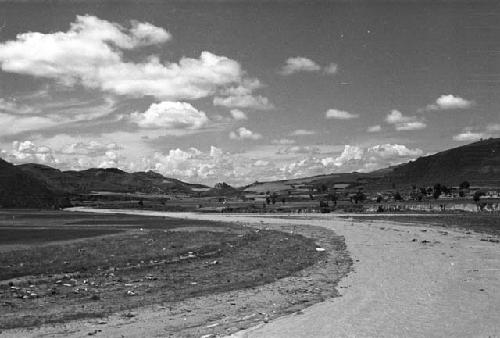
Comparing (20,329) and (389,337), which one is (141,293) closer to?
(20,329)

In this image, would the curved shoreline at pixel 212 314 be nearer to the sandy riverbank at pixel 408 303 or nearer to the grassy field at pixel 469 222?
the sandy riverbank at pixel 408 303

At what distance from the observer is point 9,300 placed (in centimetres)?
2109

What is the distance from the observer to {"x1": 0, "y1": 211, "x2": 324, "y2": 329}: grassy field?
20.2 metres

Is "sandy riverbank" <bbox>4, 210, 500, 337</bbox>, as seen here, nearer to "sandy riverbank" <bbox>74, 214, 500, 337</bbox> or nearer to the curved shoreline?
"sandy riverbank" <bbox>74, 214, 500, 337</bbox>

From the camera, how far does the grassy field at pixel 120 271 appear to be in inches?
794

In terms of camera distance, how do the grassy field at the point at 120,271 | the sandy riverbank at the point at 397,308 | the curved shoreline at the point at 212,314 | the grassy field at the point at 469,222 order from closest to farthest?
the curved shoreline at the point at 212,314 → the sandy riverbank at the point at 397,308 → the grassy field at the point at 120,271 → the grassy field at the point at 469,222

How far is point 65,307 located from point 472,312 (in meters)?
15.4

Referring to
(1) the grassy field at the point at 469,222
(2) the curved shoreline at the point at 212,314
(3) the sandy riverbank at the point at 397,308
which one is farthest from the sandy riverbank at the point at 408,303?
(1) the grassy field at the point at 469,222

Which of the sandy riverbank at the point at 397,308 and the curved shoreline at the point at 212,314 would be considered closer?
the curved shoreline at the point at 212,314

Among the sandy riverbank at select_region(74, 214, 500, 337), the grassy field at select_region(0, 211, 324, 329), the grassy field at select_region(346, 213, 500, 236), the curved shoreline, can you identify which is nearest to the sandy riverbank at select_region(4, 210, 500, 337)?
the sandy riverbank at select_region(74, 214, 500, 337)

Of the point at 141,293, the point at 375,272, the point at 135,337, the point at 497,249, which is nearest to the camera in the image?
the point at 135,337

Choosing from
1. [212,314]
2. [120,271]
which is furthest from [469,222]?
[212,314]

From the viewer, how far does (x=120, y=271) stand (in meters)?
29.4

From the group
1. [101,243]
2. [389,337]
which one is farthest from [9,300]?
[101,243]
